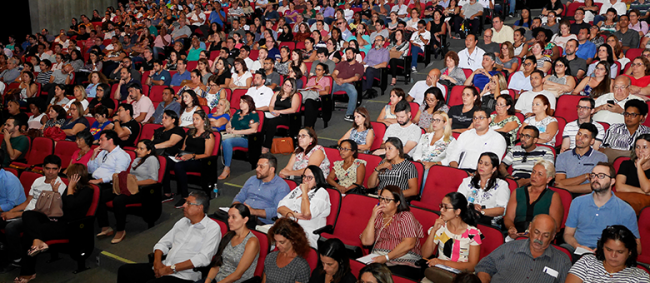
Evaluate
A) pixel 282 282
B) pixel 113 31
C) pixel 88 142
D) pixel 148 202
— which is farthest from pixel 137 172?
pixel 113 31

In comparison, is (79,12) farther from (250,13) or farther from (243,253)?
(243,253)

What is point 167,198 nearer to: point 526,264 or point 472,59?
point 526,264

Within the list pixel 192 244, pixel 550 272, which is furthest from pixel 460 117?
pixel 192 244

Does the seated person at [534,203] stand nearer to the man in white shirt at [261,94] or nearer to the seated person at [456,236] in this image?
the seated person at [456,236]

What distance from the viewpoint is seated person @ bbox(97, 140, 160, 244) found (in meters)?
4.37

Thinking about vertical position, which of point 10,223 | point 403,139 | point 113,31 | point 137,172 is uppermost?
point 113,31

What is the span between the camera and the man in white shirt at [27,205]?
4098 millimetres

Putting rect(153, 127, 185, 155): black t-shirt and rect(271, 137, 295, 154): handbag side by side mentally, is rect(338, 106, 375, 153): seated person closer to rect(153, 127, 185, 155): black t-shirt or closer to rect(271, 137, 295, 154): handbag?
rect(271, 137, 295, 154): handbag

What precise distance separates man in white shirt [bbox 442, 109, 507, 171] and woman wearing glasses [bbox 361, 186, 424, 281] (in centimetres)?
124

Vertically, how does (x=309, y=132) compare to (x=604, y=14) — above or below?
below

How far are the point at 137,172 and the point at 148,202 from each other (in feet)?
1.06

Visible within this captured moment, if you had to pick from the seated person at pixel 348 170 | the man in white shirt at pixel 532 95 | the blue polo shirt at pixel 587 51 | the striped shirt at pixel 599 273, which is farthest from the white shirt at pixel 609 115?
the striped shirt at pixel 599 273

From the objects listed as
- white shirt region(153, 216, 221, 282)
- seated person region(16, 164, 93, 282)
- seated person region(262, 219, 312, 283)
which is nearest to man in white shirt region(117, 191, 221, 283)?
white shirt region(153, 216, 221, 282)

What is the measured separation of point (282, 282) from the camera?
2986 millimetres
